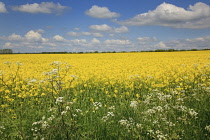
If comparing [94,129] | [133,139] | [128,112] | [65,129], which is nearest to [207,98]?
[128,112]

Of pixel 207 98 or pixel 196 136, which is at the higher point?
pixel 207 98

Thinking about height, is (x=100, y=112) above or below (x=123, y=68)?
below

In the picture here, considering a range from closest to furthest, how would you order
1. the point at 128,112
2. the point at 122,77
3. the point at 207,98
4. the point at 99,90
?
the point at 128,112
the point at 207,98
the point at 99,90
the point at 122,77

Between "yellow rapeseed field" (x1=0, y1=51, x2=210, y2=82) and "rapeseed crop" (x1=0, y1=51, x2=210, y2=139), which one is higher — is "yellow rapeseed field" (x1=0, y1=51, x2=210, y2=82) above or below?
above

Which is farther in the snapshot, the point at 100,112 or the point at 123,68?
the point at 123,68

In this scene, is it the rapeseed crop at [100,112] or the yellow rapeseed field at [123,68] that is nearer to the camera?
the rapeseed crop at [100,112]

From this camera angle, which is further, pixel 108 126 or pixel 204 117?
pixel 204 117

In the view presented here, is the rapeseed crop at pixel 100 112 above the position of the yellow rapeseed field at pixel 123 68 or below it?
below

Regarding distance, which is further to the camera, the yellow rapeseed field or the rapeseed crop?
the yellow rapeseed field

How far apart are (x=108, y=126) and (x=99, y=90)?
5.29 m

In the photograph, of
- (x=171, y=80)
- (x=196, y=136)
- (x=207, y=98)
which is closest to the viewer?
(x=196, y=136)

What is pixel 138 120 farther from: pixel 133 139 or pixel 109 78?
pixel 109 78

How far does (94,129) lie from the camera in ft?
16.4

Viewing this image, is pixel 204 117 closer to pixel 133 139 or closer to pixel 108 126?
pixel 133 139
